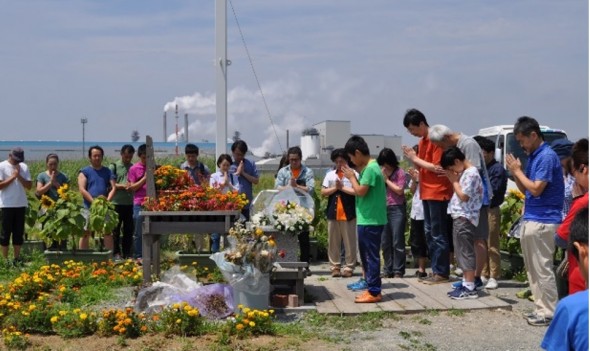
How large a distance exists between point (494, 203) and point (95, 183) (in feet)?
18.8

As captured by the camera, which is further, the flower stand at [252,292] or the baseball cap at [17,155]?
the baseball cap at [17,155]

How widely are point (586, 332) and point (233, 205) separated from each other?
6.28 metres

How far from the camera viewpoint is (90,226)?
416 inches

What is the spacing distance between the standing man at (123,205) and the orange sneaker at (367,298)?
485 cm

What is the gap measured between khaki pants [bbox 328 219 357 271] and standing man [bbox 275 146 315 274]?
25.2 inches

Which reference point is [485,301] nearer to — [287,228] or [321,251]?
[287,228]

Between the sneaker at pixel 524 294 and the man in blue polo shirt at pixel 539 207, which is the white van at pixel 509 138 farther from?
the man in blue polo shirt at pixel 539 207

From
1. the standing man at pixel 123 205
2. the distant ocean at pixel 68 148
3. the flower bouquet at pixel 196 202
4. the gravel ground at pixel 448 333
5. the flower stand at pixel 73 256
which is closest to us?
the gravel ground at pixel 448 333

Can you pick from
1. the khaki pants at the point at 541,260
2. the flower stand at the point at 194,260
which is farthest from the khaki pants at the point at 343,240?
the khaki pants at the point at 541,260

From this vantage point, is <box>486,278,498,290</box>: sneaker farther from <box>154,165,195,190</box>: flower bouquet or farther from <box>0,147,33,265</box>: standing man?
<box>0,147,33,265</box>: standing man

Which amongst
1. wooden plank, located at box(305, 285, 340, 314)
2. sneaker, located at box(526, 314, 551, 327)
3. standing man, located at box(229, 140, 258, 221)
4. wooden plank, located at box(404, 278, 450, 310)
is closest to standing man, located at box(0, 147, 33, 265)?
standing man, located at box(229, 140, 258, 221)

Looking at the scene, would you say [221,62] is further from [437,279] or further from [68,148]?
[68,148]

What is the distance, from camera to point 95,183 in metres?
11.6

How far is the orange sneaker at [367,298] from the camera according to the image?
7918mm
